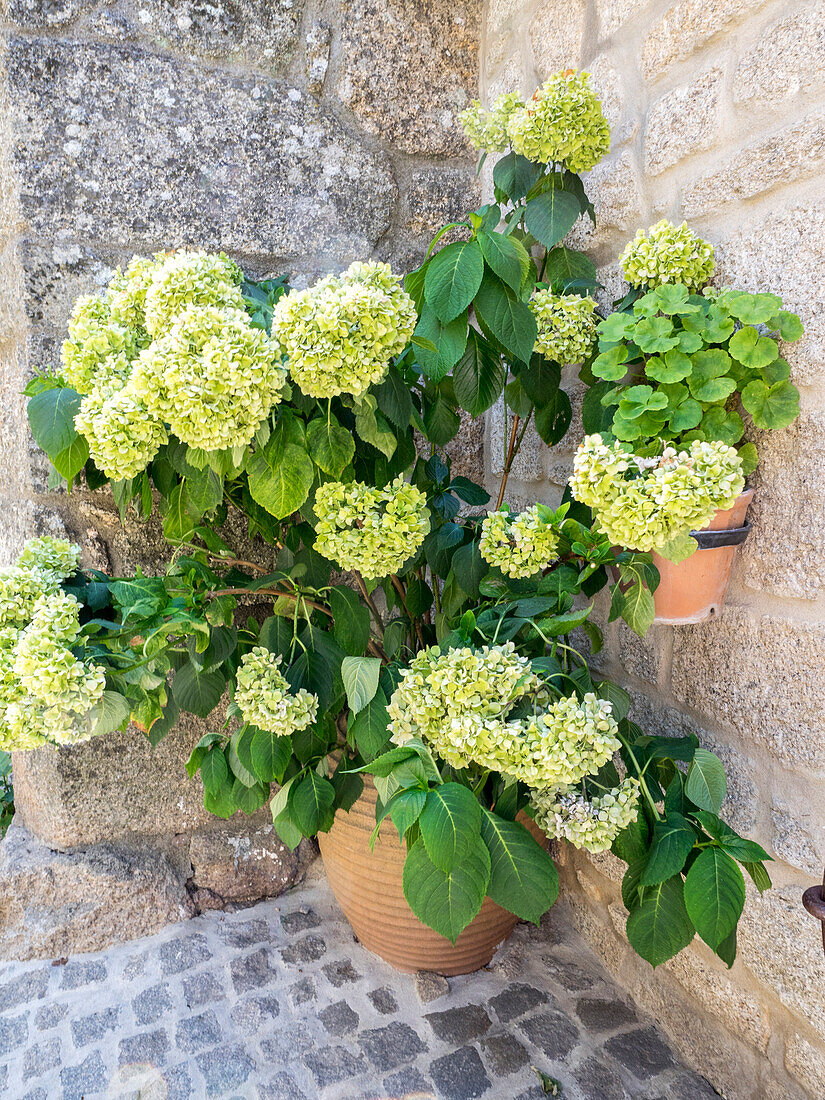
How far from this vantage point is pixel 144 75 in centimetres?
154

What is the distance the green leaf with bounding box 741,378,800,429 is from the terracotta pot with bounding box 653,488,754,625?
11 centimetres

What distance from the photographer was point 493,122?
127cm

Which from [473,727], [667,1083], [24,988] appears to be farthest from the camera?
[24,988]

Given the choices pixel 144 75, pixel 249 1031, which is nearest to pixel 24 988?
pixel 249 1031

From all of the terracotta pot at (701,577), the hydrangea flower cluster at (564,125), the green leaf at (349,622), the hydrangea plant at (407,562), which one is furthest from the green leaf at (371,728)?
the hydrangea flower cluster at (564,125)

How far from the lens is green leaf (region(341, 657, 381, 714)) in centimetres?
115

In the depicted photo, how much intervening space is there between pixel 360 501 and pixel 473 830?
0.51 meters

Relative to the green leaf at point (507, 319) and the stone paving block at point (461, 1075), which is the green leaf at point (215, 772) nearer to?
the stone paving block at point (461, 1075)

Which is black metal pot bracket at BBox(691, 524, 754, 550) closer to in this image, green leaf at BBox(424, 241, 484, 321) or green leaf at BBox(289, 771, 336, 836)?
green leaf at BBox(424, 241, 484, 321)

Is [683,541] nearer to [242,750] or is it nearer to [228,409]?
[228,409]

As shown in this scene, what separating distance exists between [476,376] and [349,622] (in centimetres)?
49

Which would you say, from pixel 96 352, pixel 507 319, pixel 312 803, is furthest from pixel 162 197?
pixel 312 803

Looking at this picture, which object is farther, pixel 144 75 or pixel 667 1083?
pixel 144 75

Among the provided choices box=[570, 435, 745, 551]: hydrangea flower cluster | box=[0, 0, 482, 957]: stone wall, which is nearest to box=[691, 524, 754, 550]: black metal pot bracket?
box=[570, 435, 745, 551]: hydrangea flower cluster
